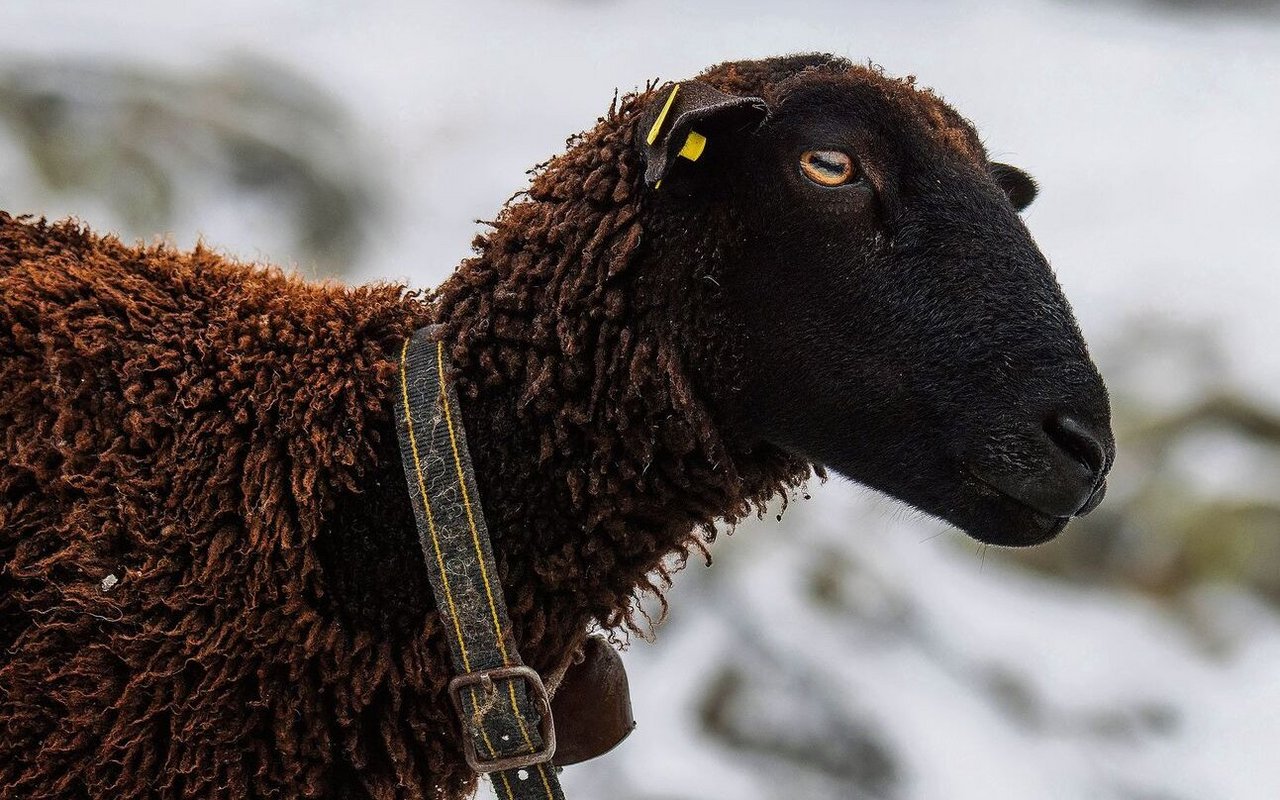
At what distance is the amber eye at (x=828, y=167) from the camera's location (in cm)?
175

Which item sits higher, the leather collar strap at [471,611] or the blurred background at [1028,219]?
the blurred background at [1028,219]

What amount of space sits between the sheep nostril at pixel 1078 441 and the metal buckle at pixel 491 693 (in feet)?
2.89

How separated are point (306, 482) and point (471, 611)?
32cm

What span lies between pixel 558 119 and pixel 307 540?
4.49m

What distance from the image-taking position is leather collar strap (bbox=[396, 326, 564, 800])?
5.39ft

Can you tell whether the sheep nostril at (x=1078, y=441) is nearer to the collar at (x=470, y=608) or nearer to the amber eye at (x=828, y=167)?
the amber eye at (x=828, y=167)

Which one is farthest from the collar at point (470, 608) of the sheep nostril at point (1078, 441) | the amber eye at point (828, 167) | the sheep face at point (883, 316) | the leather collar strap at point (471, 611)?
the sheep nostril at point (1078, 441)

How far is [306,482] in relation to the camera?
5.37ft

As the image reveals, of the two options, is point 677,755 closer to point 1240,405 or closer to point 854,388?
point 854,388

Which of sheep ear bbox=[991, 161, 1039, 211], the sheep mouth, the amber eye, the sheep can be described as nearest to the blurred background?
sheep ear bbox=[991, 161, 1039, 211]

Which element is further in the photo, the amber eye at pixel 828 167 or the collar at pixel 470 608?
A: the amber eye at pixel 828 167

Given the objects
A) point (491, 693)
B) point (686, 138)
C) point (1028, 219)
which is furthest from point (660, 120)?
point (1028, 219)

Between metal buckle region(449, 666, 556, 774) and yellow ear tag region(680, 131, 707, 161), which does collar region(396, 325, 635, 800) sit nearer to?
metal buckle region(449, 666, 556, 774)

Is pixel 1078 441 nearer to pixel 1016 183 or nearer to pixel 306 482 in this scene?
pixel 1016 183
